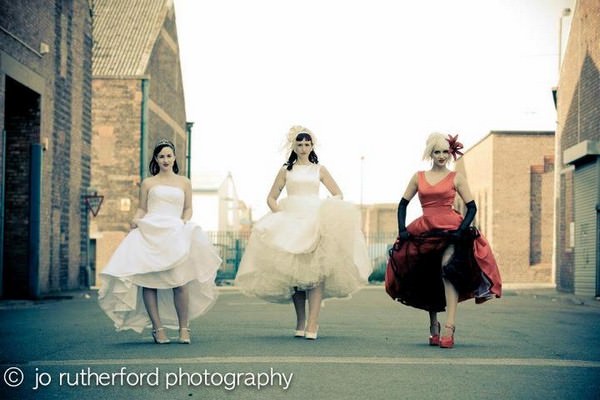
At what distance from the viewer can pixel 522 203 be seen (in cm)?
4803

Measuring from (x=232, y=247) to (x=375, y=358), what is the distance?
3750cm

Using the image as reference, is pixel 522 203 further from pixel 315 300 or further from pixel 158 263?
pixel 158 263

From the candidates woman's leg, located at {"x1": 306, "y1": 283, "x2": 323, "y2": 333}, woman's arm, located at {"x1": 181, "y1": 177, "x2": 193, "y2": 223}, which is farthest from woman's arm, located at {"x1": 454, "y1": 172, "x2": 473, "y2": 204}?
woman's arm, located at {"x1": 181, "y1": 177, "x2": 193, "y2": 223}

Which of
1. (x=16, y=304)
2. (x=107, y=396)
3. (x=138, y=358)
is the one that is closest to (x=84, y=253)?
(x=16, y=304)

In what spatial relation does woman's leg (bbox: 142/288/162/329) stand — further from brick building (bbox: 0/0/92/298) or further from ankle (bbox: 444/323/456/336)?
brick building (bbox: 0/0/92/298)

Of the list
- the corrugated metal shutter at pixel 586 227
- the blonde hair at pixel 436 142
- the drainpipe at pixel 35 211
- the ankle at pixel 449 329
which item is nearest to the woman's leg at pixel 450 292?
the ankle at pixel 449 329

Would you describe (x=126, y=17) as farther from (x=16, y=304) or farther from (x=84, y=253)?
(x=16, y=304)

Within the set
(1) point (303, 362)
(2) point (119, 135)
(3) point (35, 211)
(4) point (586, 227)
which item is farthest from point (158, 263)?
(2) point (119, 135)

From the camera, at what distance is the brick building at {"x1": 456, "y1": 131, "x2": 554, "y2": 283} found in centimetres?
4762

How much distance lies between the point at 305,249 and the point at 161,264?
142 cm

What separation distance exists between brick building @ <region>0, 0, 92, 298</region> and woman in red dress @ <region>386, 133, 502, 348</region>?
1157cm

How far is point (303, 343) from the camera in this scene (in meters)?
9.14

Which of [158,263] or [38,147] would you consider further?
[38,147]

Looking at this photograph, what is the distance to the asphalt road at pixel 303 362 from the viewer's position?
242 inches
